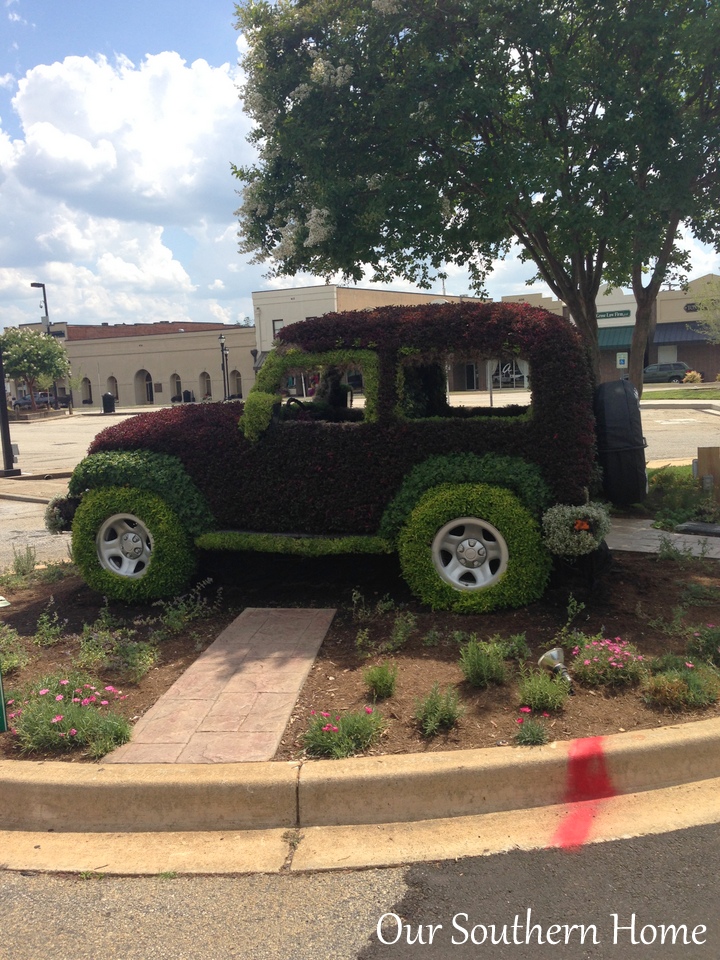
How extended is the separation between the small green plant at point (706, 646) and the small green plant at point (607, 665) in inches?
14.9

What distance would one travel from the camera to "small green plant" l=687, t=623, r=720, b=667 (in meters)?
4.86

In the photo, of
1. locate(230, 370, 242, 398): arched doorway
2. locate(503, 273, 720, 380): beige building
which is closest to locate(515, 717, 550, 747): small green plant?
locate(503, 273, 720, 380): beige building

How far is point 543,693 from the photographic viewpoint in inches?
169

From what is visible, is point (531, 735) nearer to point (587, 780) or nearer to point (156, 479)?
point (587, 780)

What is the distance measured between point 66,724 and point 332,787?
4.79ft

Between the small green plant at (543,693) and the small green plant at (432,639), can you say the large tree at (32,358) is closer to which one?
the small green plant at (432,639)

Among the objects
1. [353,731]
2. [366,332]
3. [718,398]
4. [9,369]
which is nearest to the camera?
[353,731]

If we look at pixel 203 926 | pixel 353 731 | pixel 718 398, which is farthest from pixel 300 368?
pixel 718 398

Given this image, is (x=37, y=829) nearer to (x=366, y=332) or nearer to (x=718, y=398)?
(x=366, y=332)

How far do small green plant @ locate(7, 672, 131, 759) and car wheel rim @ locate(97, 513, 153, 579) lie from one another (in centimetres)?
191

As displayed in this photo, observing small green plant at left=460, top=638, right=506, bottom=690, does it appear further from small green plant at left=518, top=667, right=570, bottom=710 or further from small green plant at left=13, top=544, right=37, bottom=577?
small green plant at left=13, top=544, right=37, bottom=577

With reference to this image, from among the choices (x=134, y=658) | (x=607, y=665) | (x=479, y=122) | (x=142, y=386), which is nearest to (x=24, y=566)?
(x=134, y=658)

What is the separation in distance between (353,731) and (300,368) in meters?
3.19

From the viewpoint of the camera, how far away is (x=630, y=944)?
2840mm
